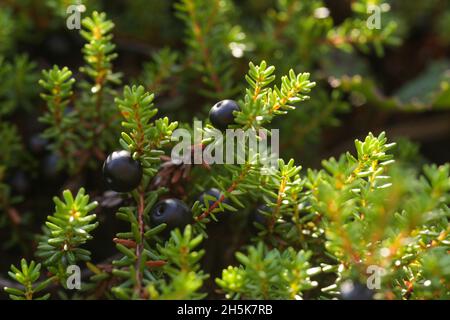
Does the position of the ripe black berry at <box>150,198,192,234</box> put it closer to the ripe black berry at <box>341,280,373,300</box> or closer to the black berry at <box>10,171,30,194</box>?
the ripe black berry at <box>341,280,373,300</box>

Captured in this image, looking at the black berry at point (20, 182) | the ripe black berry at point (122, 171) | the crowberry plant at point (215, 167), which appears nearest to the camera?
the crowberry plant at point (215, 167)

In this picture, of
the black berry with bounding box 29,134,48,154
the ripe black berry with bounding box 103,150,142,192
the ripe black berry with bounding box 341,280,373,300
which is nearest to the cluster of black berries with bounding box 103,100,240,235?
the ripe black berry with bounding box 103,150,142,192

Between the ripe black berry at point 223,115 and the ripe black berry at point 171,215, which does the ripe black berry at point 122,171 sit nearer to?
the ripe black berry at point 171,215

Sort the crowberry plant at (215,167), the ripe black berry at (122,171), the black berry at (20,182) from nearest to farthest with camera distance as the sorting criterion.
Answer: the crowberry plant at (215,167) → the ripe black berry at (122,171) → the black berry at (20,182)

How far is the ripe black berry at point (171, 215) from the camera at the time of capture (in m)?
1.07

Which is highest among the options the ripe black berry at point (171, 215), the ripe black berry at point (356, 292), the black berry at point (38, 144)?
the black berry at point (38, 144)

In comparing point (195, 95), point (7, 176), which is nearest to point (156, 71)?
point (195, 95)

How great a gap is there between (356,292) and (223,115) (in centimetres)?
44

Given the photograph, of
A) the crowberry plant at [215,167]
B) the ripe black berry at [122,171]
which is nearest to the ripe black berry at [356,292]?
the crowberry plant at [215,167]

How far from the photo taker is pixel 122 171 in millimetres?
1055

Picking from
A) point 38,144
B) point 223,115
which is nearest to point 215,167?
point 223,115

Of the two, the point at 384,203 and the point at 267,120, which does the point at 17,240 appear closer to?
the point at 267,120

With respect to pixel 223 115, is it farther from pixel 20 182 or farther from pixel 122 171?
pixel 20 182

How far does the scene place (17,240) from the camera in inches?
56.6
